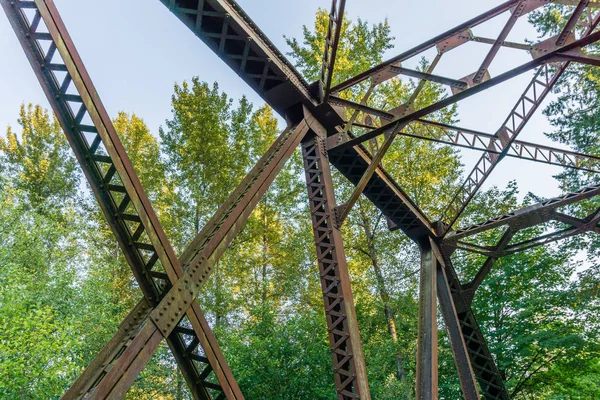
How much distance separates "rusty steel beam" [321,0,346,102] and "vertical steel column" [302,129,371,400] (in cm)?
77

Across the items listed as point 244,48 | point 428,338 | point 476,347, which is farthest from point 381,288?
point 244,48

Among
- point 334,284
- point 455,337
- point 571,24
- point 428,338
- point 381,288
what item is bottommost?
point 334,284

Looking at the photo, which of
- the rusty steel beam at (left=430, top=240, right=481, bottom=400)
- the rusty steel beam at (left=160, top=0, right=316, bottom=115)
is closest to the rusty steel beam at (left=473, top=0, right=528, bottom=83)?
the rusty steel beam at (left=160, top=0, right=316, bottom=115)

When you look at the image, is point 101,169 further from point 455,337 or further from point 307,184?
point 455,337

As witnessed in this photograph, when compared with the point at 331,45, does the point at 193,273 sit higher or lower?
lower

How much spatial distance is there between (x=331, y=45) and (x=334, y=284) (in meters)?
3.02

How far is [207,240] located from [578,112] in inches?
599

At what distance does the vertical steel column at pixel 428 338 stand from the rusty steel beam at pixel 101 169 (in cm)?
390

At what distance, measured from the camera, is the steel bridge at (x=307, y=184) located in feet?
7.89

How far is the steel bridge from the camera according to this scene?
94.7 inches

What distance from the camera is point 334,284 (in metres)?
4.45

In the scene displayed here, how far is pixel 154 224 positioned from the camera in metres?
2.66

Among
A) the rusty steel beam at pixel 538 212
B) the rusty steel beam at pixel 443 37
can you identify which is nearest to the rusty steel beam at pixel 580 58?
the rusty steel beam at pixel 443 37

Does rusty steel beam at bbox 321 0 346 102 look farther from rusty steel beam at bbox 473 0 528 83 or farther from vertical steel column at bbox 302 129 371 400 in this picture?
rusty steel beam at bbox 473 0 528 83
